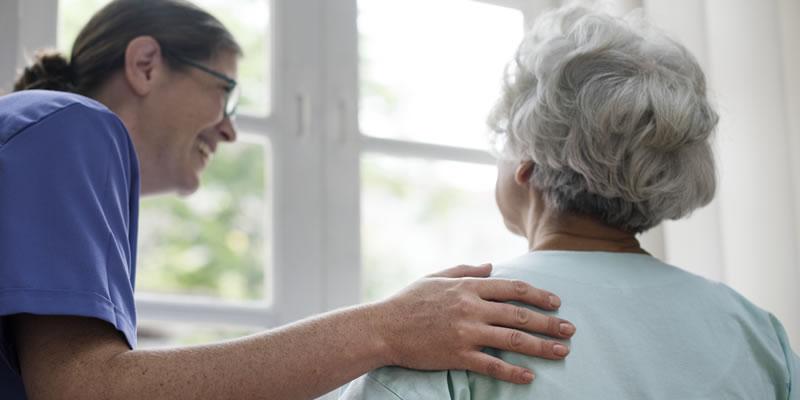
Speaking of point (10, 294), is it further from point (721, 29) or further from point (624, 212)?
point (721, 29)

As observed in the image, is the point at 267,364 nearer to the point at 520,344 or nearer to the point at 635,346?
the point at 520,344

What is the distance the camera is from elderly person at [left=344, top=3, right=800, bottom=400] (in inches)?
61.2

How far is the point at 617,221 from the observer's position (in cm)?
174

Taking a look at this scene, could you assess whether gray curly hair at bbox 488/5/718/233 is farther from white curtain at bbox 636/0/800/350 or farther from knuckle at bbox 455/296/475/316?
white curtain at bbox 636/0/800/350

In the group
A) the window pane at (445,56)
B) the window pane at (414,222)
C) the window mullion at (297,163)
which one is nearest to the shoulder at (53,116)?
the window mullion at (297,163)

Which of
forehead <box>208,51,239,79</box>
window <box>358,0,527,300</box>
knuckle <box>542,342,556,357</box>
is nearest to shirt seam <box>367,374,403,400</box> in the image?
knuckle <box>542,342,556,357</box>

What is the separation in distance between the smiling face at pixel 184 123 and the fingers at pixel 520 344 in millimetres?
784

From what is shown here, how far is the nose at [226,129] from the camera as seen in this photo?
215 cm

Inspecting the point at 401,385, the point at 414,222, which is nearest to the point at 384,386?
the point at 401,385

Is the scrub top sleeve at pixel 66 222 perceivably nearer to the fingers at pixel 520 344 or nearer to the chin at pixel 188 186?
the fingers at pixel 520 344

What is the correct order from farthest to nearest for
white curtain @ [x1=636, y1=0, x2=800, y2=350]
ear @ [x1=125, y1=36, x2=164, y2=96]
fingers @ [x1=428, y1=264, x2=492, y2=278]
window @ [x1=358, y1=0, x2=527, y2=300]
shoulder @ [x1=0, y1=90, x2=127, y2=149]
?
window @ [x1=358, y1=0, x2=527, y2=300] < white curtain @ [x1=636, y1=0, x2=800, y2=350] < ear @ [x1=125, y1=36, x2=164, y2=96] < fingers @ [x1=428, y1=264, x2=492, y2=278] < shoulder @ [x1=0, y1=90, x2=127, y2=149]

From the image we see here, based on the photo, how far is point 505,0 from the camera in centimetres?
288

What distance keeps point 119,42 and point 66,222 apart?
2.22ft

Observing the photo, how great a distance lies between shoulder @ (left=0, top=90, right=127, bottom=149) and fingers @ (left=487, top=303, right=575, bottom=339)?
59 centimetres
